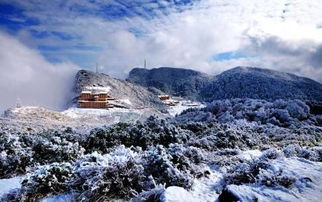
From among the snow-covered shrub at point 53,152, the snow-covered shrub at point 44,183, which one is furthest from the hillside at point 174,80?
the snow-covered shrub at point 44,183

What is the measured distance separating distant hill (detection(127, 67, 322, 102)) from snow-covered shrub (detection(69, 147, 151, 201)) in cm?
9431

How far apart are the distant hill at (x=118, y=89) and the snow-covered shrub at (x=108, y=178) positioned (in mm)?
52102

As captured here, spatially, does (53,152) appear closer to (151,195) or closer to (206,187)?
(151,195)

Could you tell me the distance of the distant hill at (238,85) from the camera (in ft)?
334

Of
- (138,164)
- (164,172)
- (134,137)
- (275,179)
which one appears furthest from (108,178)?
(134,137)

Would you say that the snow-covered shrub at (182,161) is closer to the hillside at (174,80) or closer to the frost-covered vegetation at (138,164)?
the frost-covered vegetation at (138,164)

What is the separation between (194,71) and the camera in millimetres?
150875

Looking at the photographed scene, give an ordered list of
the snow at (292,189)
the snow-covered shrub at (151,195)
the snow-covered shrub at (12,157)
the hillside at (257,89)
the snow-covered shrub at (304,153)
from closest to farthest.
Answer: the snow at (292,189) → the snow-covered shrub at (151,195) → the snow-covered shrub at (12,157) → the snow-covered shrub at (304,153) → the hillside at (257,89)

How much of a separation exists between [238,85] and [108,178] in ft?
363

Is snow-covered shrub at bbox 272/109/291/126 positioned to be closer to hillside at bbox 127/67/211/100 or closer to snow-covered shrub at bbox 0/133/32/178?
snow-covered shrub at bbox 0/133/32/178

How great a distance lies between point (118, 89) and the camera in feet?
221

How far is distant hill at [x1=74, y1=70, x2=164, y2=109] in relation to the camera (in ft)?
204

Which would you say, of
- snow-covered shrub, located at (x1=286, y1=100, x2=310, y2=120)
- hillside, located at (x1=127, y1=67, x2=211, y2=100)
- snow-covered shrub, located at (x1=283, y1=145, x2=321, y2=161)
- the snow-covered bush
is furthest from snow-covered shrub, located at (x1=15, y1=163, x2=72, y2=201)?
hillside, located at (x1=127, y1=67, x2=211, y2=100)

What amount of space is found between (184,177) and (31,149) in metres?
5.48
